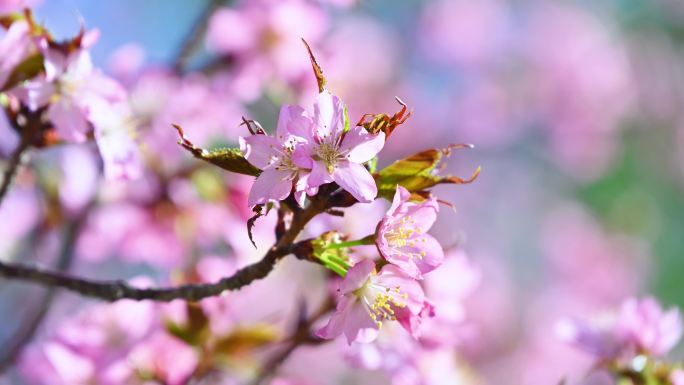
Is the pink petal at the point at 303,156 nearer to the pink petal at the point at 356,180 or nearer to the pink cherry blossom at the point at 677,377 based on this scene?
the pink petal at the point at 356,180

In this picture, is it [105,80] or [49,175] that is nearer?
[105,80]

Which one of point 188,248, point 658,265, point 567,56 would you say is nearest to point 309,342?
point 188,248

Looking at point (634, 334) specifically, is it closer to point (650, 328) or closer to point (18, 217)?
point (650, 328)

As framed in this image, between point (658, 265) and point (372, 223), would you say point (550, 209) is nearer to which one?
point (658, 265)

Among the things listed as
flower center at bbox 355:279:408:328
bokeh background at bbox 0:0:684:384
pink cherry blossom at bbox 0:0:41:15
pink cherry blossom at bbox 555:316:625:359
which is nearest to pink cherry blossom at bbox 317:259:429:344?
flower center at bbox 355:279:408:328

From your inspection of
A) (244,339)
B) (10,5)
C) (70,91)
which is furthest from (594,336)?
(10,5)

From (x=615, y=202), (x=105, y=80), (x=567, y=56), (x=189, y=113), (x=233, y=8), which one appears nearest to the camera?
(x=105, y=80)

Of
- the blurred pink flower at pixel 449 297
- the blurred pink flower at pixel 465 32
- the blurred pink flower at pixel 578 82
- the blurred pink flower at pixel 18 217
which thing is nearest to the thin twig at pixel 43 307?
the blurred pink flower at pixel 18 217
